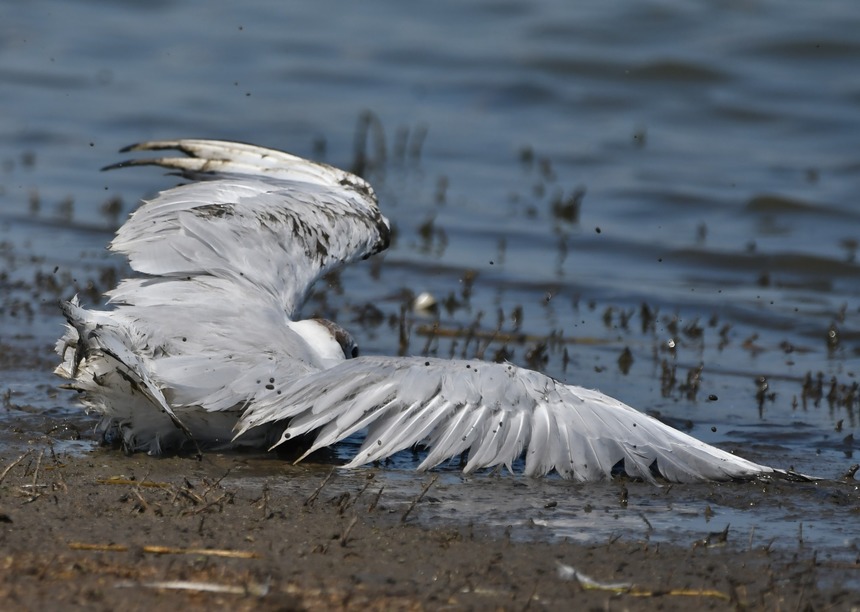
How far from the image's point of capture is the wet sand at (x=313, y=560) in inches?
131

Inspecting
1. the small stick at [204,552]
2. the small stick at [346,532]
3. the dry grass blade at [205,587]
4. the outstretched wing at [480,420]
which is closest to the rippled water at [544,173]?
the outstretched wing at [480,420]

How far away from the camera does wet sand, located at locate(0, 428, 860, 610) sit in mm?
3338

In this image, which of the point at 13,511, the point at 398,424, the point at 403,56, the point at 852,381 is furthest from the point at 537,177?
Result: the point at 13,511

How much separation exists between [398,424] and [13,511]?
1293 mm

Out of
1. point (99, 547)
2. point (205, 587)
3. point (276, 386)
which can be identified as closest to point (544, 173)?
point (276, 386)

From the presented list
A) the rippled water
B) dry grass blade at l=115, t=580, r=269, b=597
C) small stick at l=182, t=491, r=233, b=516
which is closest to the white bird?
the rippled water

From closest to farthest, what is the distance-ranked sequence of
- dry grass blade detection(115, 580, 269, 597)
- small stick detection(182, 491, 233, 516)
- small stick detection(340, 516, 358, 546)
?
1. dry grass blade detection(115, 580, 269, 597)
2. small stick detection(340, 516, 358, 546)
3. small stick detection(182, 491, 233, 516)

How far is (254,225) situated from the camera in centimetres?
564

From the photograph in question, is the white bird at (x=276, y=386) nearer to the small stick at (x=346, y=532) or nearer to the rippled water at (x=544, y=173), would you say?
the rippled water at (x=544, y=173)

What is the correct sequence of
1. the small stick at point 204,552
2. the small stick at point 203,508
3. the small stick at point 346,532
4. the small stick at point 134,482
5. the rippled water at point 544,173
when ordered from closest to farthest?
the small stick at point 204,552, the small stick at point 346,532, the small stick at point 203,508, the small stick at point 134,482, the rippled water at point 544,173

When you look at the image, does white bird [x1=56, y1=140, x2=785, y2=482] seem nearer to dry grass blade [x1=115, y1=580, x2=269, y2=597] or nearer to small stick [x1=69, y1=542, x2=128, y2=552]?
small stick [x1=69, y1=542, x2=128, y2=552]

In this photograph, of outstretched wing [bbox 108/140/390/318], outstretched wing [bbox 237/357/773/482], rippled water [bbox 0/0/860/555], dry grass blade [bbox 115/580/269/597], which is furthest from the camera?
rippled water [bbox 0/0/860/555]

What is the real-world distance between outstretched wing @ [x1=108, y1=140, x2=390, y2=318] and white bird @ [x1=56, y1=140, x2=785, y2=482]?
0.5 inches

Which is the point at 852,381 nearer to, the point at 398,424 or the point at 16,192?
the point at 398,424
